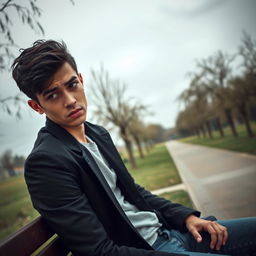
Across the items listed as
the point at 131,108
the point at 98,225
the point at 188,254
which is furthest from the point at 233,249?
the point at 131,108

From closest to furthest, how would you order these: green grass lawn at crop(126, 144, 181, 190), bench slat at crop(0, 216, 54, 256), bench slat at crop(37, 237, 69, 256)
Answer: bench slat at crop(0, 216, 54, 256), bench slat at crop(37, 237, 69, 256), green grass lawn at crop(126, 144, 181, 190)

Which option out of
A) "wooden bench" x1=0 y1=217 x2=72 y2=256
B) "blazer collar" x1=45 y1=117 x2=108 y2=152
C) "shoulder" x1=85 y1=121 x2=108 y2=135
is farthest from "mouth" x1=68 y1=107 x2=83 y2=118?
"wooden bench" x1=0 y1=217 x2=72 y2=256

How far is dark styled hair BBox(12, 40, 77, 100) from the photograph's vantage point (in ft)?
4.80

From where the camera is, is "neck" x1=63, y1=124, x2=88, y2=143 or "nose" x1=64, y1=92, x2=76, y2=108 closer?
"nose" x1=64, y1=92, x2=76, y2=108

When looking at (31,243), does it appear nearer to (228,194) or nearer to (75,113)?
(75,113)

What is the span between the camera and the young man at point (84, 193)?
1228 mm

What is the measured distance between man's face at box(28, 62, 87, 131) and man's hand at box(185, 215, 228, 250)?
3.71 ft

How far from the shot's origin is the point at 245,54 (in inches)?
555

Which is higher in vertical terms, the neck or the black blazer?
the neck

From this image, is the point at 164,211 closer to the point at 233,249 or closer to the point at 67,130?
the point at 233,249

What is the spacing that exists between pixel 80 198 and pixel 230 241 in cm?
114

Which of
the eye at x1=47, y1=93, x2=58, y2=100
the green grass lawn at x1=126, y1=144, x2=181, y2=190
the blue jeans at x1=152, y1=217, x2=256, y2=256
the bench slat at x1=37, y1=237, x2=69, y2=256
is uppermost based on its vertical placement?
the eye at x1=47, y1=93, x2=58, y2=100

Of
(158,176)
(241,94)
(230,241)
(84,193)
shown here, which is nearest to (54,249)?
(84,193)

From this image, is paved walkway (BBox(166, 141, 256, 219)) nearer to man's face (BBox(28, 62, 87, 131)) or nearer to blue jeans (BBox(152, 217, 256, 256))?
blue jeans (BBox(152, 217, 256, 256))
